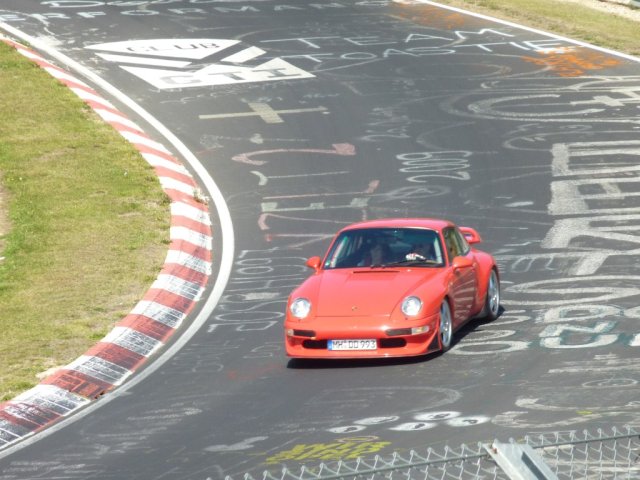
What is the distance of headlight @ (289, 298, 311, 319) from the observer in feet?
46.5

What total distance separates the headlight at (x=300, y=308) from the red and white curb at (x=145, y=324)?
5.83 ft

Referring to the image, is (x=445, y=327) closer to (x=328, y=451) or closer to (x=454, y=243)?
(x=454, y=243)

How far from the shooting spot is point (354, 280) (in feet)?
48.1

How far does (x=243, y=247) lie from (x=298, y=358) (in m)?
5.69

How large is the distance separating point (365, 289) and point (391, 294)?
0.33m

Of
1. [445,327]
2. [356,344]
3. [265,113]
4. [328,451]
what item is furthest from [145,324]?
[265,113]

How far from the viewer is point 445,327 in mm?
→ 14148

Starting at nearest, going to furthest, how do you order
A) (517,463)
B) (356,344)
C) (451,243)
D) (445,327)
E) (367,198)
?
(517,463)
(356,344)
(445,327)
(451,243)
(367,198)

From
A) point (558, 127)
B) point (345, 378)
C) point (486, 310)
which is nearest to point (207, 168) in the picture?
point (558, 127)

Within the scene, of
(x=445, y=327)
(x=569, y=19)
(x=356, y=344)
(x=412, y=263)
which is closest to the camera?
(x=356, y=344)

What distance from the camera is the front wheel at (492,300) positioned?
15.5 m

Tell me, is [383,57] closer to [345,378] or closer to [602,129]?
[602,129]

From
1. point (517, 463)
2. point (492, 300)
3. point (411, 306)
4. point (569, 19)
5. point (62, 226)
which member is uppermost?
point (517, 463)

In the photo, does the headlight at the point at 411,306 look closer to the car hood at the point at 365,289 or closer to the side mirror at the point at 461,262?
the car hood at the point at 365,289
